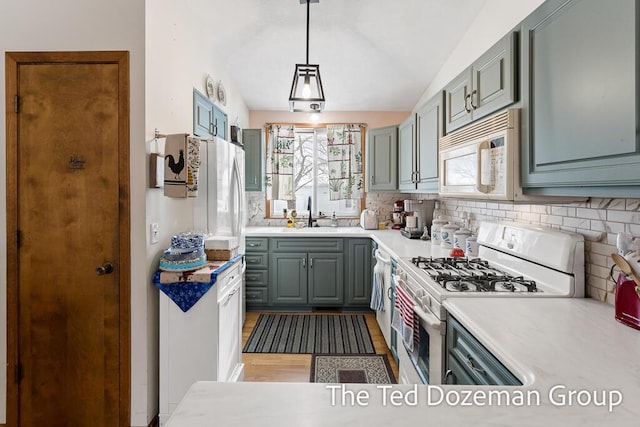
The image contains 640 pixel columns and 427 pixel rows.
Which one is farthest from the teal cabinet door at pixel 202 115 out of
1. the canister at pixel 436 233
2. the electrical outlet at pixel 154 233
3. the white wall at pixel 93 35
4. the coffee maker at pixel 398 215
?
the coffee maker at pixel 398 215

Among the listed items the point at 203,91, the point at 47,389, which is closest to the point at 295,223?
the point at 203,91

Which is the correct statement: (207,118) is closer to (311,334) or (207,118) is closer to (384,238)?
(384,238)

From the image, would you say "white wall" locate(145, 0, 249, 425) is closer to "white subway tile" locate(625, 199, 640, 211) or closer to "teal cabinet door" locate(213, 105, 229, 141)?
"teal cabinet door" locate(213, 105, 229, 141)

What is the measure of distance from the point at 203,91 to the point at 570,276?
277 centimetres

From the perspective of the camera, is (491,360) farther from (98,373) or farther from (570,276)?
(98,373)

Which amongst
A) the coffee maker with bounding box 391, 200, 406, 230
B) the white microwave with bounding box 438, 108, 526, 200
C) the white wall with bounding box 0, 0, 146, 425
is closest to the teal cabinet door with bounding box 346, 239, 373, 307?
the coffee maker with bounding box 391, 200, 406, 230

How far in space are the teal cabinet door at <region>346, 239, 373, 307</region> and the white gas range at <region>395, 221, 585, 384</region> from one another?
63.5 inches

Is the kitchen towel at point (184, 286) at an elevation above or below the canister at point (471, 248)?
below

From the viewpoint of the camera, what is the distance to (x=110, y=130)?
77.0 inches

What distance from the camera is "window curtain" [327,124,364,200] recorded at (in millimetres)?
4551

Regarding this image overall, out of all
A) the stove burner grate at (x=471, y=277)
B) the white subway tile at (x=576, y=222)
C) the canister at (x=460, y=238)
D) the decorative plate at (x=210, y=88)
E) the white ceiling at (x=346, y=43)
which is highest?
the white ceiling at (x=346, y=43)

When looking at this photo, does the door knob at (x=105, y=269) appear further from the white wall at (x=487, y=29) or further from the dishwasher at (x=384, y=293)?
the white wall at (x=487, y=29)

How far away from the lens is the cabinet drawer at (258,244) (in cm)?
387

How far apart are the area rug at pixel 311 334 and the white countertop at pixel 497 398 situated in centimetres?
210
